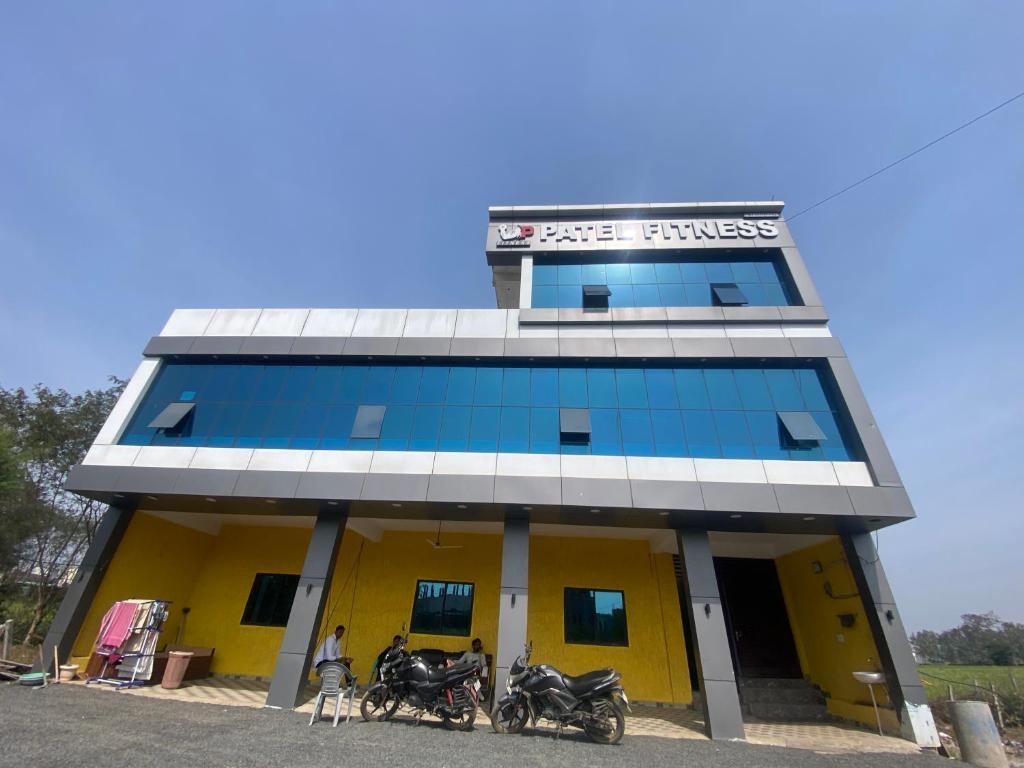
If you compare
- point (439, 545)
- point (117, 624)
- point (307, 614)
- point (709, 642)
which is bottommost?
point (117, 624)

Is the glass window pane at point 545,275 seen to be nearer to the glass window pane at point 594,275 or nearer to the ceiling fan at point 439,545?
the glass window pane at point 594,275

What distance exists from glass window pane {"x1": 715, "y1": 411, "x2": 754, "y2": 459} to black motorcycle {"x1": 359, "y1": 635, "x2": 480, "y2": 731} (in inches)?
269

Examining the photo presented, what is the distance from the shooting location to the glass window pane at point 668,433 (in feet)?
30.5

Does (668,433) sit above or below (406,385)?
below

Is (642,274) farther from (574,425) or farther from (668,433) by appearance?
(574,425)

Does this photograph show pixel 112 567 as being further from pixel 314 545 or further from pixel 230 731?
pixel 230 731

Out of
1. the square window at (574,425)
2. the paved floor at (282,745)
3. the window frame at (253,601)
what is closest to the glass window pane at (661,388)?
the square window at (574,425)

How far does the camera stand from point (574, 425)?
31.8 feet

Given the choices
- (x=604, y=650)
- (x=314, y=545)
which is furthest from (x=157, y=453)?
(x=604, y=650)

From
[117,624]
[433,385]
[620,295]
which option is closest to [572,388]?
[433,385]

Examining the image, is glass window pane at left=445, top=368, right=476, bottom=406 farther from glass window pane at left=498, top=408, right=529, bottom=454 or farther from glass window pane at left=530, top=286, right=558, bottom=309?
glass window pane at left=530, top=286, right=558, bottom=309

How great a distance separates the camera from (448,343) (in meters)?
11.1

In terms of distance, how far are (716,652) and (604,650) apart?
10.5ft

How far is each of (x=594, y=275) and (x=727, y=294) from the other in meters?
3.84
